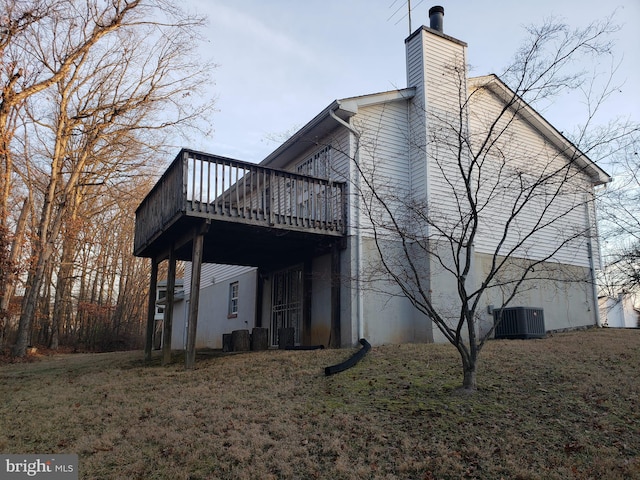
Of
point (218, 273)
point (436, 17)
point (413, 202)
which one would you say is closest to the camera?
point (413, 202)

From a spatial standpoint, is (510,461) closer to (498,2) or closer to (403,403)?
(403,403)

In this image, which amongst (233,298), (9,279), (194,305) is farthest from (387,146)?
(9,279)

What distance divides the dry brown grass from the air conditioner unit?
2017 millimetres

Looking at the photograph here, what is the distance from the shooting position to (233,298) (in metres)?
16.8

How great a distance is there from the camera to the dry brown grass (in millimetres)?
4414

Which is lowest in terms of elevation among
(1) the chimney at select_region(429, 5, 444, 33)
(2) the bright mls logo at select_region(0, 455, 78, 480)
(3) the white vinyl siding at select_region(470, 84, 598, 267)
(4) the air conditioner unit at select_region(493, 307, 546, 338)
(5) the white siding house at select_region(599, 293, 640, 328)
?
(2) the bright mls logo at select_region(0, 455, 78, 480)

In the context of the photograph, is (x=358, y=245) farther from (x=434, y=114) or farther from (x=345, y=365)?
(x=345, y=365)

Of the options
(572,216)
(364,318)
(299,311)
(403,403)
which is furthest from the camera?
(572,216)

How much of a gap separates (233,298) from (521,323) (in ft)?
30.6

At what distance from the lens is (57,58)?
15.4 m

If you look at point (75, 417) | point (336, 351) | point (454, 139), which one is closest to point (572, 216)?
point (454, 139)

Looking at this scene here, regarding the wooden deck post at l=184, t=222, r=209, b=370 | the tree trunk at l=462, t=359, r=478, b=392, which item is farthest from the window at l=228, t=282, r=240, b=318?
the tree trunk at l=462, t=359, r=478, b=392

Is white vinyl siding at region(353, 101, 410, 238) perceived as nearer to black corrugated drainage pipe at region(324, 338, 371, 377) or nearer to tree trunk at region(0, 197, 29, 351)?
black corrugated drainage pipe at region(324, 338, 371, 377)

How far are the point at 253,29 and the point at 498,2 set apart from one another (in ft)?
18.0
